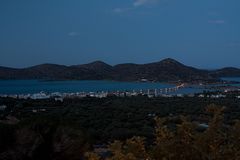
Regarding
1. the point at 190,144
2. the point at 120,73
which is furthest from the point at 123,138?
the point at 120,73

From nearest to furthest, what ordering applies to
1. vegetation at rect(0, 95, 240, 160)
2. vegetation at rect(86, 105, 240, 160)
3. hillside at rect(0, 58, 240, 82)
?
vegetation at rect(86, 105, 240, 160) < vegetation at rect(0, 95, 240, 160) < hillside at rect(0, 58, 240, 82)

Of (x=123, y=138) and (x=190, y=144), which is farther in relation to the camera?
(x=123, y=138)

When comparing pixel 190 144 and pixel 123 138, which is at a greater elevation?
pixel 190 144

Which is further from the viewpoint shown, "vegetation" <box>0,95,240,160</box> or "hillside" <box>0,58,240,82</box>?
"hillside" <box>0,58,240,82</box>

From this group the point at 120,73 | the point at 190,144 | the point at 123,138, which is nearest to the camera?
the point at 190,144

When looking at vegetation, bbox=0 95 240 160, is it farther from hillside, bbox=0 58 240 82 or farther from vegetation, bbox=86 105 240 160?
hillside, bbox=0 58 240 82

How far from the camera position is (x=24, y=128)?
1677 centimetres

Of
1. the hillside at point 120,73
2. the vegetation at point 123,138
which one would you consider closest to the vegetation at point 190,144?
the vegetation at point 123,138

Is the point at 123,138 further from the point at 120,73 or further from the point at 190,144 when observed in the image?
the point at 120,73

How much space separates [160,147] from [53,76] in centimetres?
11571

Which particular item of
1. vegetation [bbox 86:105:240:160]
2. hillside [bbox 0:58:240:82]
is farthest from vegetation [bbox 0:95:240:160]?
hillside [bbox 0:58:240:82]

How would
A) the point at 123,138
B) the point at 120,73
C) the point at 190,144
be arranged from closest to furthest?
the point at 190,144
the point at 123,138
the point at 120,73

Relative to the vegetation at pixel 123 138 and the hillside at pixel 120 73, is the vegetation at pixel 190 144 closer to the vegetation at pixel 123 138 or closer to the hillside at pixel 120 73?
the vegetation at pixel 123 138

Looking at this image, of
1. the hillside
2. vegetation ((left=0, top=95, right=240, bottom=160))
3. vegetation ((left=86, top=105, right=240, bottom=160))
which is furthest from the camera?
the hillside
